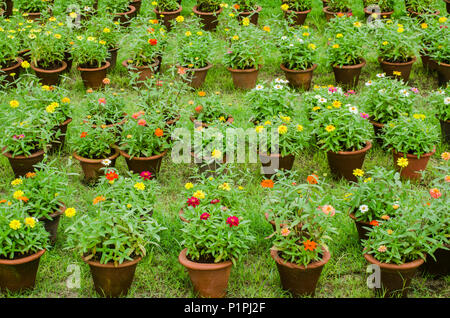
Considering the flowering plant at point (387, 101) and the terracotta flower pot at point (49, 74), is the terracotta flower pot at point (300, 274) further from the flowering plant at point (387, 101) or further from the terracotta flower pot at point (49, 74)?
the terracotta flower pot at point (49, 74)

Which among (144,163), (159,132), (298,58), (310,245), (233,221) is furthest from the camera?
(298,58)

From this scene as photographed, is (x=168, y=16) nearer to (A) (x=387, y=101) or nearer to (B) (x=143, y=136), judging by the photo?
(B) (x=143, y=136)

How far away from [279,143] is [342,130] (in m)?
0.51

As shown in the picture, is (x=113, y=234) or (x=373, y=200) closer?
(x=113, y=234)

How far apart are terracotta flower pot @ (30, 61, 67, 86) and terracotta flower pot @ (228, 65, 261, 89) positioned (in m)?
1.72

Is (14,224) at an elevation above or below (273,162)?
above

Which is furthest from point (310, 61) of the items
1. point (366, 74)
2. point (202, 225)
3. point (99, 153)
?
point (202, 225)

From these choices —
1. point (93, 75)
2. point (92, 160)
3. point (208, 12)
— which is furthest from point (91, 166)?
point (208, 12)

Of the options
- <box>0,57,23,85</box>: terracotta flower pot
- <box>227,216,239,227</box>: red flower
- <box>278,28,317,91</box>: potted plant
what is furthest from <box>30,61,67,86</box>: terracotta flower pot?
<box>227,216,239,227</box>: red flower

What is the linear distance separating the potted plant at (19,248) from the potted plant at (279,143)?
1.85 metres

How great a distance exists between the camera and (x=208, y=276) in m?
3.86

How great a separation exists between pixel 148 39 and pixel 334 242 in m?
3.19

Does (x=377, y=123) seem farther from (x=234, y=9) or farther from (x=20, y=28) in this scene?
(x=20, y=28)
